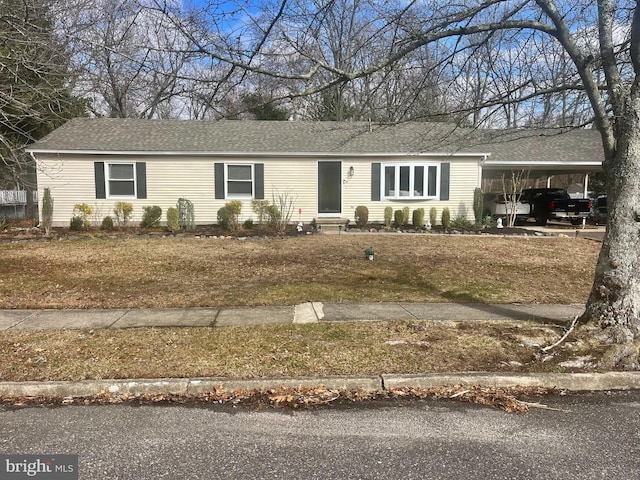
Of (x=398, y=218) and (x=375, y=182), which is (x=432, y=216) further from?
(x=375, y=182)

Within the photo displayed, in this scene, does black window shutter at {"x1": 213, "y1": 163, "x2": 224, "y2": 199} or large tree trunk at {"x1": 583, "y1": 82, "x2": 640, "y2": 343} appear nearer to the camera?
large tree trunk at {"x1": 583, "y1": 82, "x2": 640, "y2": 343}

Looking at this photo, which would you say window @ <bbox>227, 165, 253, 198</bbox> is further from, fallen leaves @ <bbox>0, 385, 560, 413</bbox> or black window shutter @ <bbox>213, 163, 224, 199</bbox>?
fallen leaves @ <bbox>0, 385, 560, 413</bbox>

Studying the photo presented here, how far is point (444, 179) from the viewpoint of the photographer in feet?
55.3

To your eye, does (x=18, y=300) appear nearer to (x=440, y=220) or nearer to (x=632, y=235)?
(x=632, y=235)

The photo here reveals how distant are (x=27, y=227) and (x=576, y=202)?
20727 millimetres

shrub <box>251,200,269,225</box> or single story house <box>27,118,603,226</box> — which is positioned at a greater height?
single story house <box>27,118,603,226</box>

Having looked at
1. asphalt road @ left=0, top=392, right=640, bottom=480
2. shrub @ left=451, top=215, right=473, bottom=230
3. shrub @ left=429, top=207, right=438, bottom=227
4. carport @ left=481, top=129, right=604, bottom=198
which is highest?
carport @ left=481, top=129, right=604, bottom=198

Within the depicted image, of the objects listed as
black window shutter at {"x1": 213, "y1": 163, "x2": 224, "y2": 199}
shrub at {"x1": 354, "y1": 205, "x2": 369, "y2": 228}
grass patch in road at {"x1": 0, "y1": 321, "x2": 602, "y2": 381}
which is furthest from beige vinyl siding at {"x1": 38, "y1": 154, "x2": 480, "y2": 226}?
grass patch in road at {"x1": 0, "y1": 321, "x2": 602, "y2": 381}

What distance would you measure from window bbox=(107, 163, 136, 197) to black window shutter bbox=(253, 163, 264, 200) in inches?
167

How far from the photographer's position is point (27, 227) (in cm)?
1573

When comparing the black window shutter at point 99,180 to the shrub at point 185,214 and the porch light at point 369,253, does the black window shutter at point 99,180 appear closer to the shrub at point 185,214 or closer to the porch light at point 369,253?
the shrub at point 185,214

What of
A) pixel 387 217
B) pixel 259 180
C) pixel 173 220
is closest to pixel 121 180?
pixel 173 220

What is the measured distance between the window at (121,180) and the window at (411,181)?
9.03m

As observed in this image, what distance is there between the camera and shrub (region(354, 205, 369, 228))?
16078 mm
